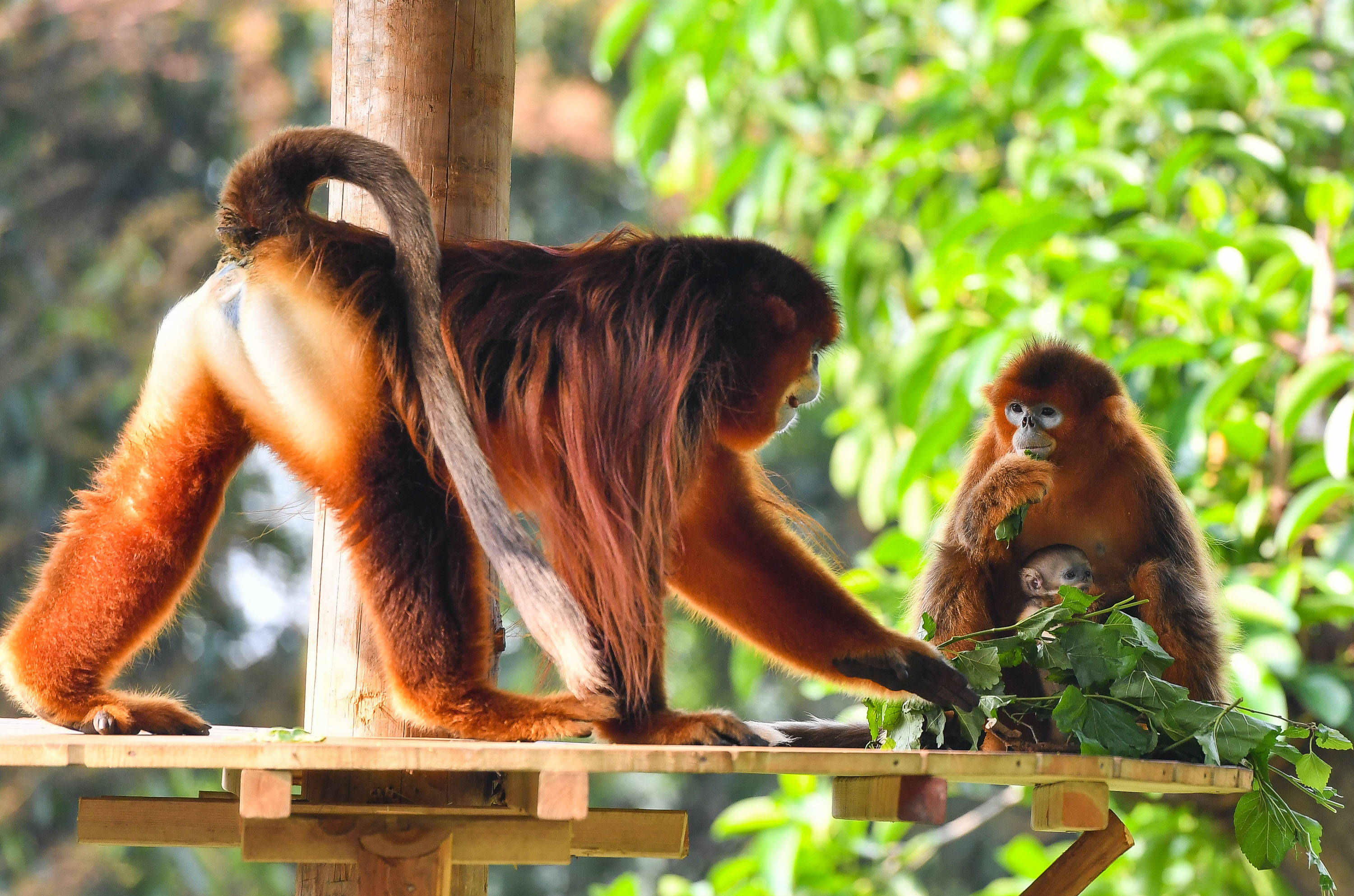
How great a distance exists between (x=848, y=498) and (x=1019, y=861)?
23.6ft

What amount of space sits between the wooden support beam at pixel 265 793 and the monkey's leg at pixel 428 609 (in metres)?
0.40

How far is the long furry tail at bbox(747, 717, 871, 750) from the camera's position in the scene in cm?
283

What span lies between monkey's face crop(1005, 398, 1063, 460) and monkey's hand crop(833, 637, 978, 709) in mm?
668

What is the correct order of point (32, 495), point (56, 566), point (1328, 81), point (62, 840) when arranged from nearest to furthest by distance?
point (56, 566), point (1328, 81), point (32, 495), point (62, 840)

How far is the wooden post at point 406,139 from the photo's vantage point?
108 inches

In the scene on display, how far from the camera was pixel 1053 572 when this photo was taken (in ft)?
9.52

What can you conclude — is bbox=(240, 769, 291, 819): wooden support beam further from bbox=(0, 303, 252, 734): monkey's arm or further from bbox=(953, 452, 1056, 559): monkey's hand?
bbox=(953, 452, 1056, 559): monkey's hand

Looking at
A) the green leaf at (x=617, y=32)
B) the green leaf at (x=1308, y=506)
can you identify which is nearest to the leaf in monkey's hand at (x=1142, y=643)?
the green leaf at (x=1308, y=506)

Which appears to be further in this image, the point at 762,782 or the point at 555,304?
the point at 762,782

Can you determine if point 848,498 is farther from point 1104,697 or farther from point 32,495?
point 1104,697

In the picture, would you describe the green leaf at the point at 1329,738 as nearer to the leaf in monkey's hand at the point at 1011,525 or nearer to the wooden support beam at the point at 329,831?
the leaf in monkey's hand at the point at 1011,525

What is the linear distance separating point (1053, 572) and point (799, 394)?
71 centimetres

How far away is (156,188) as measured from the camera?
366 inches

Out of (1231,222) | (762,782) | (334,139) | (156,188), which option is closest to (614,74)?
(156,188)
